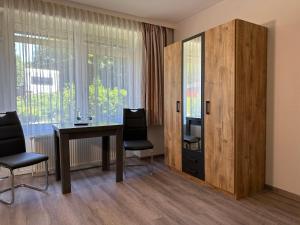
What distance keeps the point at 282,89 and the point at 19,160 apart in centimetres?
315

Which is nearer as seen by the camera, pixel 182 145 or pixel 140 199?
pixel 140 199

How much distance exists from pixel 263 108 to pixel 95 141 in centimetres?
262

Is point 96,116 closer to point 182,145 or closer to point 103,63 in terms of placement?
point 103,63

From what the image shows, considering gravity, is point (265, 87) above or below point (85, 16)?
below

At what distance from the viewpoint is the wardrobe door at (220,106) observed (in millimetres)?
2502

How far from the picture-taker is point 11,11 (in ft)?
9.80

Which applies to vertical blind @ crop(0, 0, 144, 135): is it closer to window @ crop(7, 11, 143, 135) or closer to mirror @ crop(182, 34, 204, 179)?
window @ crop(7, 11, 143, 135)

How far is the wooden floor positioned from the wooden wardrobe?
27cm

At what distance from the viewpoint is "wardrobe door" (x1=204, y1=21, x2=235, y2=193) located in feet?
8.21

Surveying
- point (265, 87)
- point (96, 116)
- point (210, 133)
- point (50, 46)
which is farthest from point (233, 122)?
point (50, 46)

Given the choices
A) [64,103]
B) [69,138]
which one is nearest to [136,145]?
[69,138]

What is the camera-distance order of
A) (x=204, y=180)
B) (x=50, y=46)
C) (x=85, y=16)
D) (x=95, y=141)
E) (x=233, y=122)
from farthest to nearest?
(x=95, y=141) → (x=85, y=16) → (x=50, y=46) → (x=204, y=180) → (x=233, y=122)

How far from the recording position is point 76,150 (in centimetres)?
356

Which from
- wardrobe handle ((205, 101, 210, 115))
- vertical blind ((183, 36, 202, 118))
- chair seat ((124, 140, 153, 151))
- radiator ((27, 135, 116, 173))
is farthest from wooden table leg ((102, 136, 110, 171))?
wardrobe handle ((205, 101, 210, 115))
